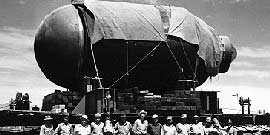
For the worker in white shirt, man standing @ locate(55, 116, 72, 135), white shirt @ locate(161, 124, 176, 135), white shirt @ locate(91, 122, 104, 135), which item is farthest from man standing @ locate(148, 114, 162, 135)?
man standing @ locate(55, 116, 72, 135)

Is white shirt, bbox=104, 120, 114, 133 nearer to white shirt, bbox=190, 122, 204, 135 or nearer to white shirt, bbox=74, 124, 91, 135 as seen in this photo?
white shirt, bbox=74, 124, 91, 135

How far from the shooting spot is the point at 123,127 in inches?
404

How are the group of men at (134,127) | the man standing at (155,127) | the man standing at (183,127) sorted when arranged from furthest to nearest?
the man standing at (183,127)
the man standing at (155,127)
the group of men at (134,127)

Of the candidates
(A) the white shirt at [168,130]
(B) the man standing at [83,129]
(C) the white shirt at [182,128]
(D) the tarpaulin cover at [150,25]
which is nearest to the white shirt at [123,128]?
A: (B) the man standing at [83,129]

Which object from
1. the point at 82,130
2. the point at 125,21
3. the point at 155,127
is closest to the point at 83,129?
the point at 82,130

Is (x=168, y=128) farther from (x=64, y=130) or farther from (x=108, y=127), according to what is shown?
(x=64, y=130)

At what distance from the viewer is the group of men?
9727 millimetres

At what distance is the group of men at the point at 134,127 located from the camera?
9727 mm

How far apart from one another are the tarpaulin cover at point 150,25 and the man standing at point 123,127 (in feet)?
8.14

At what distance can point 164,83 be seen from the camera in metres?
12.5

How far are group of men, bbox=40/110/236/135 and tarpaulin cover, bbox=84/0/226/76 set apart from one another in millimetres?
2376

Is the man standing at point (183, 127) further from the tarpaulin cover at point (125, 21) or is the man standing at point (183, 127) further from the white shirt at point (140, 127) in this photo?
the tarpaulin cover at point (125, 21)

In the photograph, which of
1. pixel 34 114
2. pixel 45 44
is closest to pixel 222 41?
pixel 45 44

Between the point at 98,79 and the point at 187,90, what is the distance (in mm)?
2887
